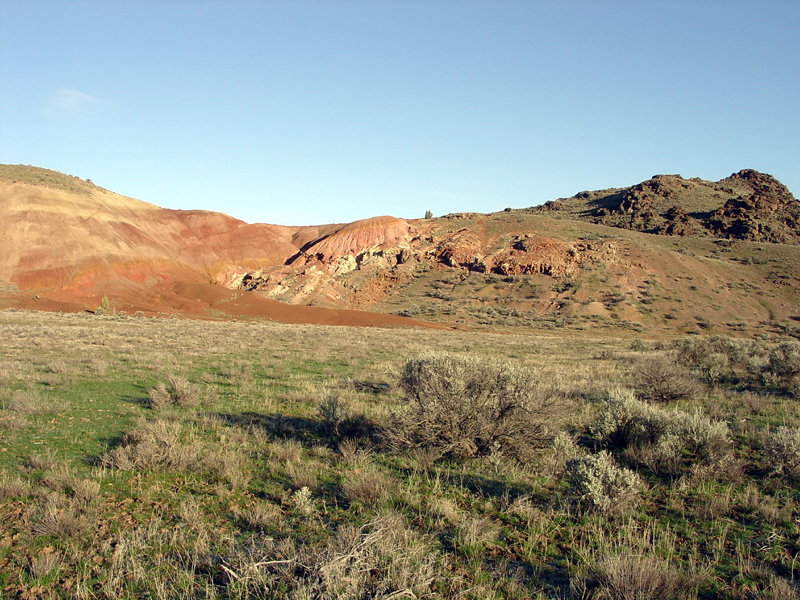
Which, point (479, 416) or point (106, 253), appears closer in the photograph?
point (479, 416)

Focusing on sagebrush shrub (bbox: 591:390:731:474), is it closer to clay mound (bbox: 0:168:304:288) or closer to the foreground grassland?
the foreground grassland

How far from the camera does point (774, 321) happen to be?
133 feet

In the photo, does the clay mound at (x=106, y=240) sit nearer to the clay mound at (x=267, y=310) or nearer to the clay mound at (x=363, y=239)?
the clay mound at (x=267, y=310)

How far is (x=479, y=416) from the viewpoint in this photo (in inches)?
Answer: 258

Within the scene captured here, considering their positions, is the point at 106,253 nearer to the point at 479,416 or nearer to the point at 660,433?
the point at 479,416

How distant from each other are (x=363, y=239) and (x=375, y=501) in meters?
59.9

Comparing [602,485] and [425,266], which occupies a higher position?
[425,266]

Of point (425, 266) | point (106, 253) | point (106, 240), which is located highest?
point (106, 240)

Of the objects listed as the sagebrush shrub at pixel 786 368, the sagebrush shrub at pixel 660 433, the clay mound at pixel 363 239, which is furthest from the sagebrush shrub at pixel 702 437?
the clay mound at pixel 363 239

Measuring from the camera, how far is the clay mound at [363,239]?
62.3 metres

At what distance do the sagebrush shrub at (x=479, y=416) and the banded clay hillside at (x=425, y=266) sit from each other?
32.7 m

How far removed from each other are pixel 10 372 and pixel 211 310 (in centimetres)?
3313

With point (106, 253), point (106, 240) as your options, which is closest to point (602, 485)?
point (106, 253)

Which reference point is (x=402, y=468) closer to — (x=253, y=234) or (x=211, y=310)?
(x=211, y=310)
